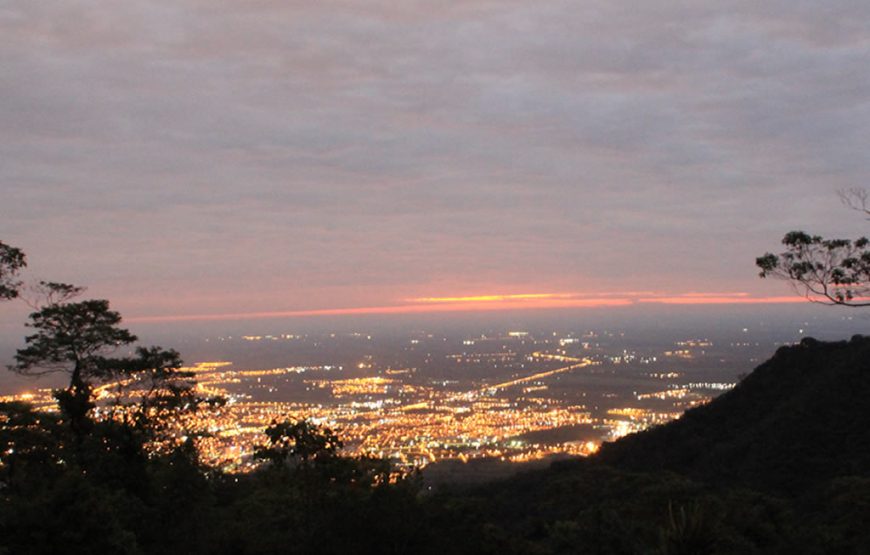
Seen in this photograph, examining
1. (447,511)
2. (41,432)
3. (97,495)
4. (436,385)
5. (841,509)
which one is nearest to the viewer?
(97,495)

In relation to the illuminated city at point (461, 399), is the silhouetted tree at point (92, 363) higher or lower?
higher

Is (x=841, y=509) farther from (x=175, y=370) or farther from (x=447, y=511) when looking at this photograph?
(x=175, y=370)

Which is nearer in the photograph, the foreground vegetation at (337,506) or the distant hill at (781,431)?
the foreground vegetation at (337,506)

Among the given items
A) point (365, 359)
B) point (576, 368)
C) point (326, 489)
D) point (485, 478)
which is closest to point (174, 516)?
point (326, 489)

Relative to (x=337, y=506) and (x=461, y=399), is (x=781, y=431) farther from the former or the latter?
(x=461, y=399)

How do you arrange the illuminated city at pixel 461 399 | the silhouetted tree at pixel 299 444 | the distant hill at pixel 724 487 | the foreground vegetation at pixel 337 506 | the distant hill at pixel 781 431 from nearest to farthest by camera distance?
1. the foreground vegetation at pixel 337 506
2. the silhouetted tree at pixel 299 444
3. the distant hill at pixel 724 487
4. the distant hill at pixel 781 431
5. the illuminated city at pixel 461 399

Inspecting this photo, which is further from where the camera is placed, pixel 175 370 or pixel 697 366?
pixel 697 366

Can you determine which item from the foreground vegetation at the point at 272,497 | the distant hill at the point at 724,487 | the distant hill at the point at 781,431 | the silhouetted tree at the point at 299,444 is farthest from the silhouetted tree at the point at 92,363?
the distant hill at the point at 781,431

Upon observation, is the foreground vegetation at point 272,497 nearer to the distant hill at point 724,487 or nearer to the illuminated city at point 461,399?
the distant hill at point 724,487
